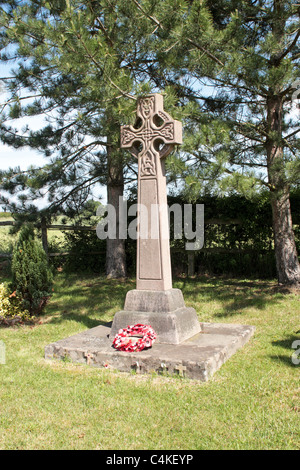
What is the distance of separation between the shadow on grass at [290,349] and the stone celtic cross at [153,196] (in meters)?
1.55

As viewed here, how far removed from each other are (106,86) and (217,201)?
451 cm

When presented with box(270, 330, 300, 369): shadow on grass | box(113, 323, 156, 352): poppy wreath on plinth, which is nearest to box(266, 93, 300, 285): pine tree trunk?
box(270, 330, 300, 369): shadow on grass

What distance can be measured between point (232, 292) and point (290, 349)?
11.5 feet

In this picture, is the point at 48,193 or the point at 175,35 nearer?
the point at 175,35

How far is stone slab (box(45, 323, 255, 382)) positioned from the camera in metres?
4.58

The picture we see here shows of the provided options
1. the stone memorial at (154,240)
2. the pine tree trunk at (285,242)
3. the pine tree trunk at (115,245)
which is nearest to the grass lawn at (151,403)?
the stone memorial at (154,240)

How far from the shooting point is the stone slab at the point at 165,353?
180 inches

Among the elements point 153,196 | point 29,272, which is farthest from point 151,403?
point 29,272

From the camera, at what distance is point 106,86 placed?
6.59 m

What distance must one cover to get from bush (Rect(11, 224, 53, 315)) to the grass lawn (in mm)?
900

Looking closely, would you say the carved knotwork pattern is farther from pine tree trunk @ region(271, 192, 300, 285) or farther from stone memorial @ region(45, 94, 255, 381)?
pine tree trunk @ region(271, 192, 300, 285)
